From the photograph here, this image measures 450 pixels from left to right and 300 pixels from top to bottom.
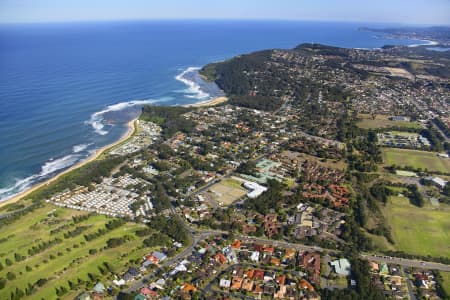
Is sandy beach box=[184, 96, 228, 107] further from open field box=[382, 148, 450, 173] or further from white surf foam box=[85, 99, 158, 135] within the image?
open field box=[382, 148, 450, 173]

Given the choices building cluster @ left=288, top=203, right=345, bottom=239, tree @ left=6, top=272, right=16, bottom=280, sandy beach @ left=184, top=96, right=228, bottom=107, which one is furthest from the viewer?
sandy beach @ left=184, top=96, right=228, bottom=107

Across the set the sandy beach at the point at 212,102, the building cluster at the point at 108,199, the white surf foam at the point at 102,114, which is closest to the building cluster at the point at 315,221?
the building cluster at the point at 108,199

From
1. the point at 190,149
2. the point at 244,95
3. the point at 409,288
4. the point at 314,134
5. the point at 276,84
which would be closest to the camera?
the point at 409,288

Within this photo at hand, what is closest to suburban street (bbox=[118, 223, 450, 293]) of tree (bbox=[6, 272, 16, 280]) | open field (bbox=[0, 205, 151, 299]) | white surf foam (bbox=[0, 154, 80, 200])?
open field (bbox=[0, 205, 151, 299])

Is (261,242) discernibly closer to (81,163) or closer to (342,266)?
(342,266)

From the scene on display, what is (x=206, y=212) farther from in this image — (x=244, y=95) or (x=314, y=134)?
(x=244, y=95)

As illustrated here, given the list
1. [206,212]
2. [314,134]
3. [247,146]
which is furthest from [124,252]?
[314,134]
